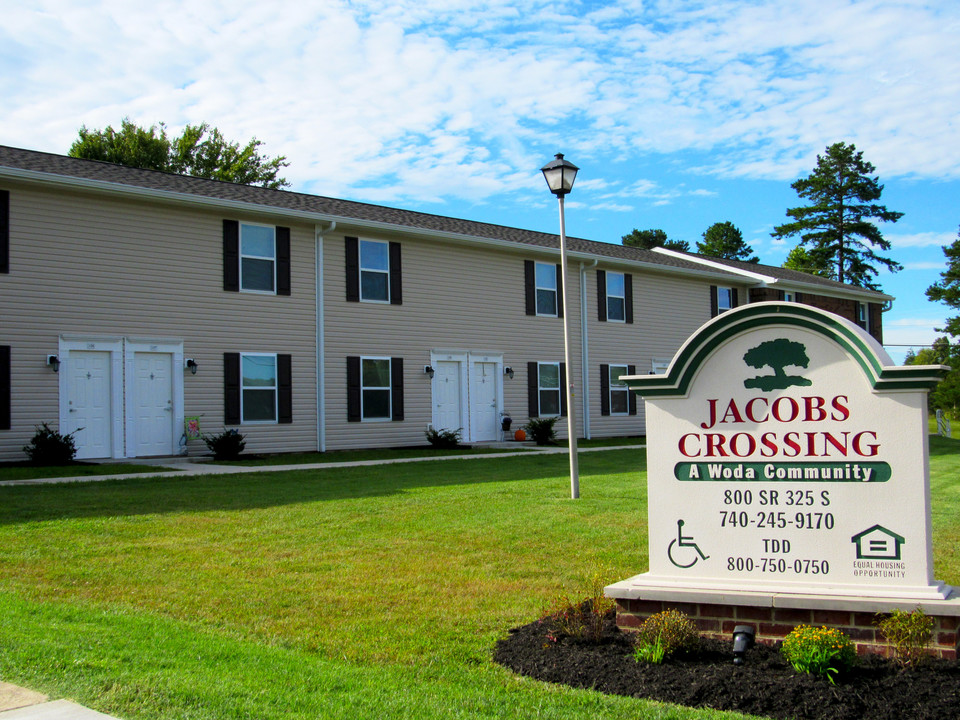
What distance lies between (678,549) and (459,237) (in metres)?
17.0

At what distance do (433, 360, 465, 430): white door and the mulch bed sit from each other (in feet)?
54.9

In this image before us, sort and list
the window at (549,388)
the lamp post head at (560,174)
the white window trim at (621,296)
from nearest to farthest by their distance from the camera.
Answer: the lamp post head at (560,174), the window at (549,388), the white window trim at (621,296)

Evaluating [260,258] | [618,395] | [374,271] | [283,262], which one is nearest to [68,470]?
[260,258]

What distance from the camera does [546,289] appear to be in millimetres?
24219

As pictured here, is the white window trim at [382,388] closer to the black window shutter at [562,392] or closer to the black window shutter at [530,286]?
the black window shutter at [530,286]

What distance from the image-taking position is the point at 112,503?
33.7 ft

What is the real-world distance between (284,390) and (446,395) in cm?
441

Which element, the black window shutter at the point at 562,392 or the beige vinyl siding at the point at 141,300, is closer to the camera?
the beige vinyl siding at the point at 141,300

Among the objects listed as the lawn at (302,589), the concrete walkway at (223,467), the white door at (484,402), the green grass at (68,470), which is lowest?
the lawn at (302,589)

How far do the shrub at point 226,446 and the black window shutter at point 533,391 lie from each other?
8.49 meters

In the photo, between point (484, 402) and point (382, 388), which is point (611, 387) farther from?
point (382, 388)

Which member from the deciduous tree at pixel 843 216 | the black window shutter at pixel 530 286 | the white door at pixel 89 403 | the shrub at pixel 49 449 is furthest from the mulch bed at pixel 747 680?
the deciduous tree at pixel 843 216

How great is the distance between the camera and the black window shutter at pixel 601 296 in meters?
25.3

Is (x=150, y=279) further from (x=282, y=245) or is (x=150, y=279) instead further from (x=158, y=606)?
(x=158, y=606)
